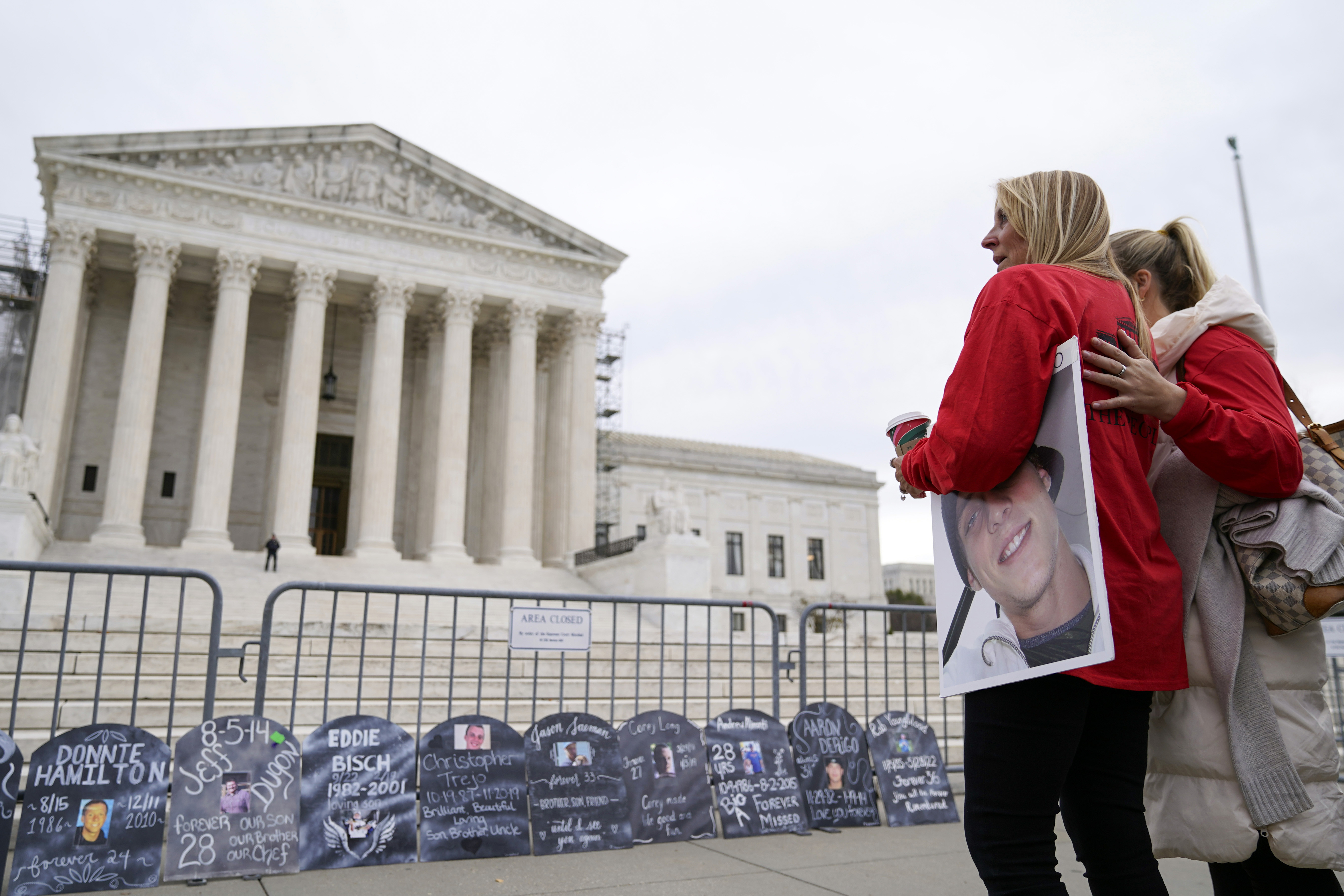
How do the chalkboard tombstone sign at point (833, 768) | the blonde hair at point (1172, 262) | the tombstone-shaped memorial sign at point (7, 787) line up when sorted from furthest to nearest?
the chalkboard tombstone sign at point (833, 768) → the tombstone-shaped memorial sign at point (7, 787) → the blonde hair at point (1172, 262)

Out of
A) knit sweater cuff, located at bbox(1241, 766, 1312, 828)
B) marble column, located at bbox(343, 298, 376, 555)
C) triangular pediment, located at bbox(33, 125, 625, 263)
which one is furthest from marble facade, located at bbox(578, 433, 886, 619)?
knit sweater cuff, located at bbox(1241, 766, 1312, 828)

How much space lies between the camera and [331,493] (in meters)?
31.1

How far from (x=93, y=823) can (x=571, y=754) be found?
7.98 ft

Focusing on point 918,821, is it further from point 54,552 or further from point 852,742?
point 54,552

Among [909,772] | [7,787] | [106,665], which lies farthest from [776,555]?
[7,787]

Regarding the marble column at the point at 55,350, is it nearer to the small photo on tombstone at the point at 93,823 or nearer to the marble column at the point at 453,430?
the marble column at the point at 453,430

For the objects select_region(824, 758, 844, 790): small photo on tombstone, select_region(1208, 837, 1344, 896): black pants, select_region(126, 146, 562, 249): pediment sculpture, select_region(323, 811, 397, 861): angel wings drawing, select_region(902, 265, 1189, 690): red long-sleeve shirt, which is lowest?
select_region(323, 811, 397, 861): angel wings drawing

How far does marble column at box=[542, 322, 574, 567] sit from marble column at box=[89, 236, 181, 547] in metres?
11.2

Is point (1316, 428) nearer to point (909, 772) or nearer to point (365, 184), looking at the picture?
point (909, 772)

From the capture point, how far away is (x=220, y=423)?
25.0m

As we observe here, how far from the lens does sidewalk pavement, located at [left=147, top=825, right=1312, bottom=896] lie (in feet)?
14.6

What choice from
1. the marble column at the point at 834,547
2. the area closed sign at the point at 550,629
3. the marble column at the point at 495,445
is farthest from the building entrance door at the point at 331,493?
the marble column at the point at 834,547

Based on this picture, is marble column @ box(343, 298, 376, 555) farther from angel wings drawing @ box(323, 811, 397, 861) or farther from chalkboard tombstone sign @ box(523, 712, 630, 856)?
angel wings drawing @ box(323, 811, 397, 861)

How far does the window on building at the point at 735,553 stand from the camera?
2050 inches
